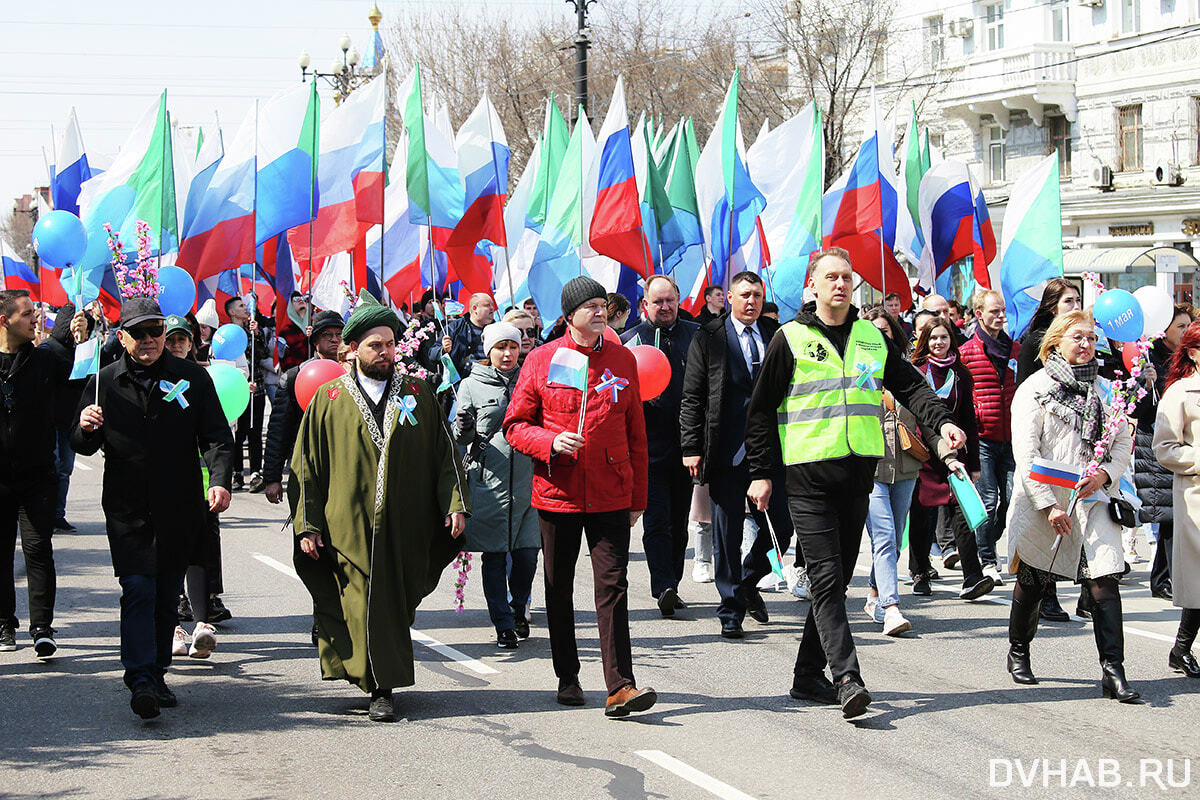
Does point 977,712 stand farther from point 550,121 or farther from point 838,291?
point 550,121

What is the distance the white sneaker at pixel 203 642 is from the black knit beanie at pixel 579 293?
2770 mm

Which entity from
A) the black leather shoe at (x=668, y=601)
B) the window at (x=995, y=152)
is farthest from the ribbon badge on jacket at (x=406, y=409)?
the window at (x=995, y=152)

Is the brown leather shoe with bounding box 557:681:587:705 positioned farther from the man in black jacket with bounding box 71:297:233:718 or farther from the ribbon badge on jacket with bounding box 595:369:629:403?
the man in black jacket with bounding box 71:297:233:718

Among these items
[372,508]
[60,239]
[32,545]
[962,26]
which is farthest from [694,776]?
[962,26]

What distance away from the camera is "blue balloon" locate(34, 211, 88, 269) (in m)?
9.21

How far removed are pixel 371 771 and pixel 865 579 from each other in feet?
18.8

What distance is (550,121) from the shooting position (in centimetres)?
1669

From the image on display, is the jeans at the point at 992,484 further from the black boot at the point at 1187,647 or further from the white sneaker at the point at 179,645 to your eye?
the white sneaker at the point at 179,645

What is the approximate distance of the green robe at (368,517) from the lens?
6469mm

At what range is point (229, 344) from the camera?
11.9 m

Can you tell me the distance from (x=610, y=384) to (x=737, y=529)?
219 centimetres

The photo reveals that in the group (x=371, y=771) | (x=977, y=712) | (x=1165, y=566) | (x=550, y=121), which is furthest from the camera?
(x=550, y=121)

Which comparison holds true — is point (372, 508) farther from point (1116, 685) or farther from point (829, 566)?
point (1116, 685)

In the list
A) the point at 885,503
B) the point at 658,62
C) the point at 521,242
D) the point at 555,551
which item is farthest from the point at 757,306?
the point at 658,62
